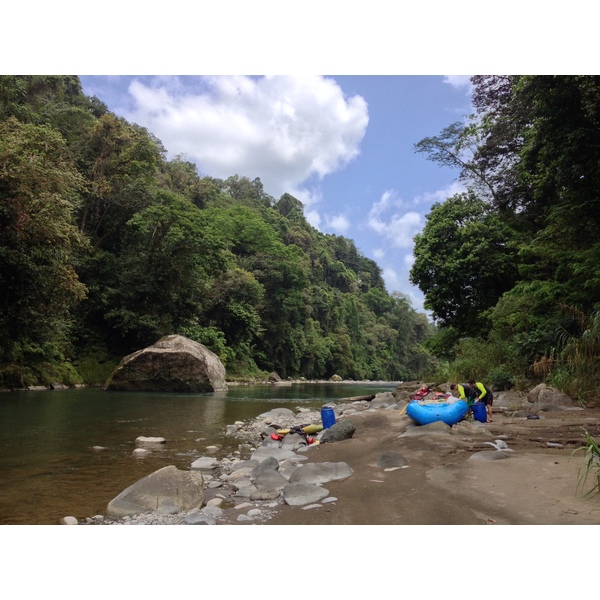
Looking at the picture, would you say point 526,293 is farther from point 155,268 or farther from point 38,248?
point 155,268

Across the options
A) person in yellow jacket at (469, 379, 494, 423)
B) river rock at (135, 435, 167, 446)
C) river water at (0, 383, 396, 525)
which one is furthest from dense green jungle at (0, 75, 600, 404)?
river rock at (135, 435, 167, 446)

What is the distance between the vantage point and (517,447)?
4832 mm

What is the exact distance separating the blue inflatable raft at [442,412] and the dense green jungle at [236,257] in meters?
2.37

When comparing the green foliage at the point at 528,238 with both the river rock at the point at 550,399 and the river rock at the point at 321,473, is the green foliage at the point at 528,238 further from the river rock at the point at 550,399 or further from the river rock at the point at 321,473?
the river rock at the point at 321,473

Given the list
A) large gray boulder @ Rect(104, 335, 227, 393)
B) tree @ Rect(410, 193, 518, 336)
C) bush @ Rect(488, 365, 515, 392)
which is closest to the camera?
bush @ Rect(488, 365, 515, 392)

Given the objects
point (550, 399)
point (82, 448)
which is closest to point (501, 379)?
point (550, 399)

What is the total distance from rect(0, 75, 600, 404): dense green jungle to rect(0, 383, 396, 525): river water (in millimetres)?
4876

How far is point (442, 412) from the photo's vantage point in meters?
6.29

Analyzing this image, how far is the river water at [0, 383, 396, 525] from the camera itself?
12.9ft

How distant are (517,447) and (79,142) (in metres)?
25.8

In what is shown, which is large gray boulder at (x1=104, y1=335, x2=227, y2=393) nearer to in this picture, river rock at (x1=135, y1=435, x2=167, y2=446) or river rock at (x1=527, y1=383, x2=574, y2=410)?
river rock at (x1=135, y1=435, x2=167, y2=446)

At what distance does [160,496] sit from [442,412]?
400 cm

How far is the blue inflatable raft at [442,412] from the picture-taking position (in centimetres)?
627

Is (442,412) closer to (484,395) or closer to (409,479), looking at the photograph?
(484,395)
